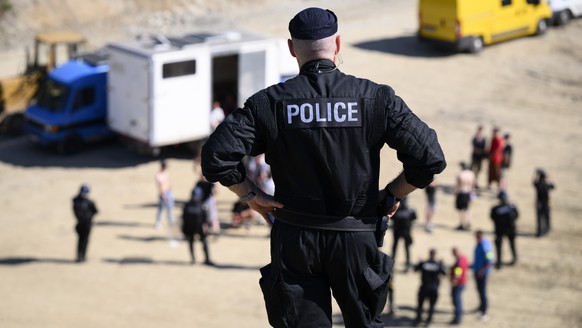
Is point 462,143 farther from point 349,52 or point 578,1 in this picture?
point 578,1

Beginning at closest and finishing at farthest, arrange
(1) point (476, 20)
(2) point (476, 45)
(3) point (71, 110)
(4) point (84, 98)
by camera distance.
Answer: (3) point (71, 110) < (4) point (84, 98) < (1) point (476, 20) < (2) point (476, 45)

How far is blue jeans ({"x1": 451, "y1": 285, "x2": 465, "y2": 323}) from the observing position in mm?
17547

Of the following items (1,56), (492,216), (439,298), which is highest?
(1,56)

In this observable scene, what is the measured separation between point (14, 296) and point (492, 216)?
812 cm

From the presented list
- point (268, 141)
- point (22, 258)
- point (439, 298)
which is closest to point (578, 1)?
point (439, 298)

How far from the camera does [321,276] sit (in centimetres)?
448

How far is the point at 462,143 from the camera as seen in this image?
85.1 feet

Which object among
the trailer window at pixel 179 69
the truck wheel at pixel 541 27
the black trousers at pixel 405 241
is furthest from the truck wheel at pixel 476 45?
the black trousers at pixel 405 241

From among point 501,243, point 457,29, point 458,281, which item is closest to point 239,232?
point 501,243

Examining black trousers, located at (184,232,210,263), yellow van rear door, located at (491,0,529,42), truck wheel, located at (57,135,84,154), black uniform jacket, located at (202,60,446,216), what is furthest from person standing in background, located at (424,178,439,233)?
black uniform jacket, located at (202,60,446,216)

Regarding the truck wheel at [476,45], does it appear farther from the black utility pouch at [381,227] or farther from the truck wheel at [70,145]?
the black utility pouch at [381,227]

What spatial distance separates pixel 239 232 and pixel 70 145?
5.92 metres

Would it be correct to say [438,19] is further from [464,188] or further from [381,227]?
[381,227]

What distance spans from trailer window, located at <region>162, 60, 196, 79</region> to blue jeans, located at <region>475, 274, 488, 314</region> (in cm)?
898
